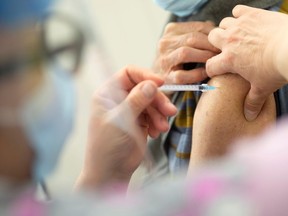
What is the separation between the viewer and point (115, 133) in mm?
588

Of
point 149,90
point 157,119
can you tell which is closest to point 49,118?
point 149,90

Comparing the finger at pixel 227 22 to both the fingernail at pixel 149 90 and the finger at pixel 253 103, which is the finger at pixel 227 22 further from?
the fingernail at pixel 149 90

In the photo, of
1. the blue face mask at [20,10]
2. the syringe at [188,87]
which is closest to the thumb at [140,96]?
the syringe at [188,87]

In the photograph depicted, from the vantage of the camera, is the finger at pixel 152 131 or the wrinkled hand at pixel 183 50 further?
the wrinkled hand at pixel 183 50

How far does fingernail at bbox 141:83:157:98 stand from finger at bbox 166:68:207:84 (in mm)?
191

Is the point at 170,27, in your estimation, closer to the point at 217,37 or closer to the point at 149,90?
the point at 217,37

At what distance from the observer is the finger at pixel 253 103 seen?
31.5 inches

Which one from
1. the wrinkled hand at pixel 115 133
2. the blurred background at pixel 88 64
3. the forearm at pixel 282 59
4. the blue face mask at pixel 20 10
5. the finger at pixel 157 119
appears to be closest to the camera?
the blue face mask at pixel 20 10

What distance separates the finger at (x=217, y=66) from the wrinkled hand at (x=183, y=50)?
37 mm

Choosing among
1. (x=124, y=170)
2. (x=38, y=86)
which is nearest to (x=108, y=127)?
(x=124, y=170)

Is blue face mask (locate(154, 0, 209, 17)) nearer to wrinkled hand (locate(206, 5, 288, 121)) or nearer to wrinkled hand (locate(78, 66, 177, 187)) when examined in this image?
wrinkled hand (locate(206, 5, 288, 121))

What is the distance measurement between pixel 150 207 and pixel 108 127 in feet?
0.91

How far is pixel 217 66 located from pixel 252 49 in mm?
86

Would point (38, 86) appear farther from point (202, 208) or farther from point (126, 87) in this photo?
point (126, 87)
